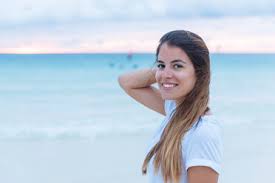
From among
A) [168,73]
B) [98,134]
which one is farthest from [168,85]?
[98,134]

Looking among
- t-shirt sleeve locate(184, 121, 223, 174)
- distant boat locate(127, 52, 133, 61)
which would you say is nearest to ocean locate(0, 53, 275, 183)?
t-shirt sleeve locate(184, 121, 223, 174)

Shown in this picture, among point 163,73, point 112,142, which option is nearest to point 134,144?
point 112,142

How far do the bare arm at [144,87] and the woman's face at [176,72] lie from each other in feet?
1.36

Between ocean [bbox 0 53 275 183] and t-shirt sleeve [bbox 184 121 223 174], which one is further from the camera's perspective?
ocean [bbox 0 53 275 183]

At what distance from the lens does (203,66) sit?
171 cm

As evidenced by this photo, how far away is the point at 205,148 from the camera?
1.59 metres

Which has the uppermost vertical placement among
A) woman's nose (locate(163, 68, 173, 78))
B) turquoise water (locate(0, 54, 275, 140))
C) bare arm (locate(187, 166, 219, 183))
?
woman's nose (locate(163, 68, 173, 78))

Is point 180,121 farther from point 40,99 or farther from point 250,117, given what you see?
point 40,99

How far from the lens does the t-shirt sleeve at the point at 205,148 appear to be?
5.23 feet

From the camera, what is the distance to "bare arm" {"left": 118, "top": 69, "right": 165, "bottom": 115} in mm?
2166

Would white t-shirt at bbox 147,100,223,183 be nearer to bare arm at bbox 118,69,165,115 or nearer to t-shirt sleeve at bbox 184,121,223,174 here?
t-shirt sleeve at bbox 184,121,223,174

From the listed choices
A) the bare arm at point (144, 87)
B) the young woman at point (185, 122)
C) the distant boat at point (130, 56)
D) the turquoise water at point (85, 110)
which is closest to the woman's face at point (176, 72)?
the young woman at point (185, 122)

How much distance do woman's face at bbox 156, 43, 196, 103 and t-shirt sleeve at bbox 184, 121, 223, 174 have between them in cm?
15

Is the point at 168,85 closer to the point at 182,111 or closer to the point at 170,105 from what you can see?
the point at 182,111
